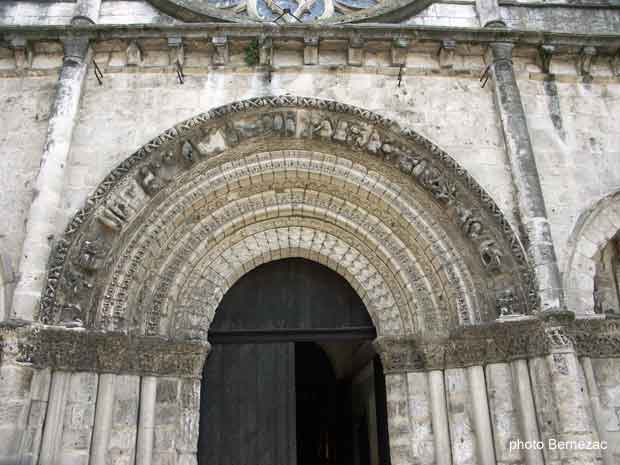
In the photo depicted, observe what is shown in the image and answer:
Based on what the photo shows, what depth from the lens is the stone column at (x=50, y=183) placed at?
16.4ft

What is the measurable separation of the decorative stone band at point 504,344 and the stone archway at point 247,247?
44 millimetres

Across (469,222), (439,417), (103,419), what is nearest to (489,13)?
(469,222)

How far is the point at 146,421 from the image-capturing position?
5.17m

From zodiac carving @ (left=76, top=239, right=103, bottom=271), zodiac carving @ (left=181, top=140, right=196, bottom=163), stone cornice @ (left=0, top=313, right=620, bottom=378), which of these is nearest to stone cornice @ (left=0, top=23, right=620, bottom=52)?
zodiac carving @ (left=181, top=140, right=196, bottom=163)

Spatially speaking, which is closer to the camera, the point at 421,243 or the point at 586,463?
the point at 586,463

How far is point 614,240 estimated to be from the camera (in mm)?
6012

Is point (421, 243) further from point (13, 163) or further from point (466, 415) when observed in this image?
point (13, 163)

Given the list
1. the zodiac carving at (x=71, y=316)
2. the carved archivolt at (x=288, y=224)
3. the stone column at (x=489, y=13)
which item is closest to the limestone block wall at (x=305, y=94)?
the carved archivolt at (x=288, y=224)

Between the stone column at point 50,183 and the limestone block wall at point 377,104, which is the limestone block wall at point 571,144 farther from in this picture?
the stone column at point 50,183

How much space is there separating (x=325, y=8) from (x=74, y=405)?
565 cm

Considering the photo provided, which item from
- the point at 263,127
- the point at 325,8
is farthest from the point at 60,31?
the point at 325,8

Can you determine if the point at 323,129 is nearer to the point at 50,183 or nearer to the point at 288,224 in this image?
the point at 288,224

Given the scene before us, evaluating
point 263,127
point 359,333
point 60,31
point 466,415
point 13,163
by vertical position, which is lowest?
point 466,415

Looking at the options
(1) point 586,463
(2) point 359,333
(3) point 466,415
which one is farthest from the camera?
(2) point 359,333
